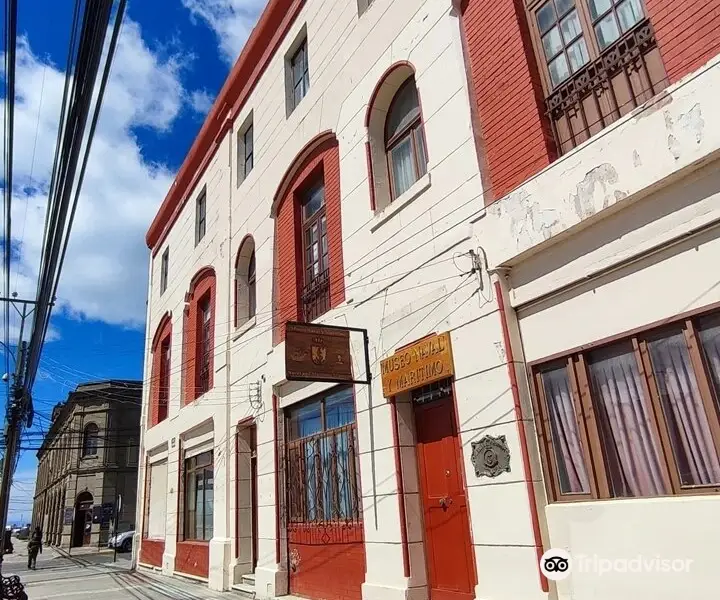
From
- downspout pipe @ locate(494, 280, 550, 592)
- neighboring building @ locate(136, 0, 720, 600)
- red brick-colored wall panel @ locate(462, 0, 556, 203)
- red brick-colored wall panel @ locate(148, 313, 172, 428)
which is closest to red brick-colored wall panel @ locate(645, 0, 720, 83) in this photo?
neighboring building @ locate(136, 0, 720, 600)

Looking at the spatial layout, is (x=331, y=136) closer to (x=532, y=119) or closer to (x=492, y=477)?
(x=532, y=119)

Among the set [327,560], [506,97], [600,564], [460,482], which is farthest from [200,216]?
[600,564]

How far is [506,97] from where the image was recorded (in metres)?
6.46

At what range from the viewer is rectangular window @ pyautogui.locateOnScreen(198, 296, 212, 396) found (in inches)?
580

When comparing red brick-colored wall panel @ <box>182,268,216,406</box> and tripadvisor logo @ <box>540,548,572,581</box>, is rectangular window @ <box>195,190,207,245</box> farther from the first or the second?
tripadvisor logo @ <box>540,548,572,581</box>

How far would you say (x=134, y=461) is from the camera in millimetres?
37406

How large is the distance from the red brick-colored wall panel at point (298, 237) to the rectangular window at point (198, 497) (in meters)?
4.91

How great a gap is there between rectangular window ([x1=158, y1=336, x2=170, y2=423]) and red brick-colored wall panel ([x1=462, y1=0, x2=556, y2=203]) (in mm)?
14431

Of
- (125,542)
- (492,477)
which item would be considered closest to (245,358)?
(492,477)

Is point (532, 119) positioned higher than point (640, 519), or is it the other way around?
point (532, 119)

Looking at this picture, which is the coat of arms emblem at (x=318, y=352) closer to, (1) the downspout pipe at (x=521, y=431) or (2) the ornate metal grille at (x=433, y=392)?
(2) the ornate metal grille at (x=433, y=392)

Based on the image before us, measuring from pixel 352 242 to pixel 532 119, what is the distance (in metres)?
3.46

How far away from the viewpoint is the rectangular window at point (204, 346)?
14742 millimetres

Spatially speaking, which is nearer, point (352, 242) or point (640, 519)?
point (640, 519)
